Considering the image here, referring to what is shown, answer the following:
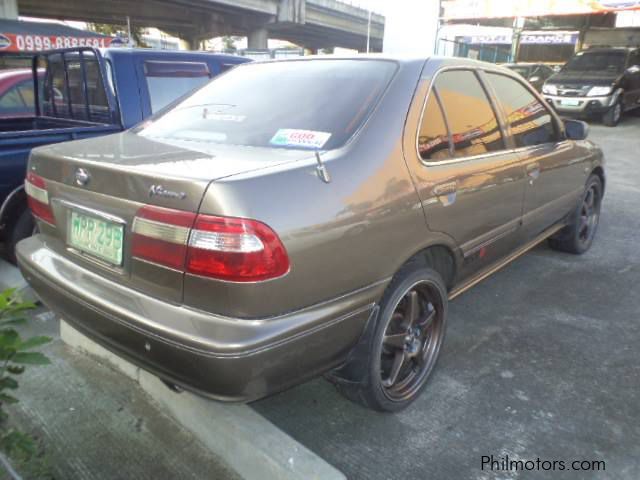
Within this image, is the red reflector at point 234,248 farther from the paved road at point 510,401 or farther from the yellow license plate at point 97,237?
the paved road at point 510,401

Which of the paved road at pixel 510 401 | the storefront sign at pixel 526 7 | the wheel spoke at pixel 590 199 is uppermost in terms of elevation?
the storefront sign at pixel 526 7

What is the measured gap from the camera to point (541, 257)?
448 centimetres

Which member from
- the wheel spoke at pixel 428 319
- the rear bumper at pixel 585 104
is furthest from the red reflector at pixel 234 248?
the rear bumper at pixel 585 104

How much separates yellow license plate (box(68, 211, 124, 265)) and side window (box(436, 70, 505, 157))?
5.32 ft

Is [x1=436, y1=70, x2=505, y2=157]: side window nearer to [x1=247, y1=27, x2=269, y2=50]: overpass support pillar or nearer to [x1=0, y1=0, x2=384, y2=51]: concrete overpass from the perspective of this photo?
[x1=0, y1=0, x2=384, y2=51]: concrete overpass

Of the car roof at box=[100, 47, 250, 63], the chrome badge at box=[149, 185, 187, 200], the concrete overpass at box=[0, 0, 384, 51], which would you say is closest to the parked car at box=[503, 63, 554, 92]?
the car roof at box=[100, 47, 250, 63]

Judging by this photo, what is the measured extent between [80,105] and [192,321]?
136 inches

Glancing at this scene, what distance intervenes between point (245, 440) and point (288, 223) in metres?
0.91

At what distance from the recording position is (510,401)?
2518mm

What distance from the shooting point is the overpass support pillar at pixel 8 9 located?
69.0 feet

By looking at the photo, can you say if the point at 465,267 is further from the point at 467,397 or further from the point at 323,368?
the point at 323,368

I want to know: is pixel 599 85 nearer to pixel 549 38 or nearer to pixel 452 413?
pixel 549 38

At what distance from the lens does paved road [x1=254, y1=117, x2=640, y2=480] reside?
7.09ft

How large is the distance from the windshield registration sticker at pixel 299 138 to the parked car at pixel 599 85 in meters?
12.2
